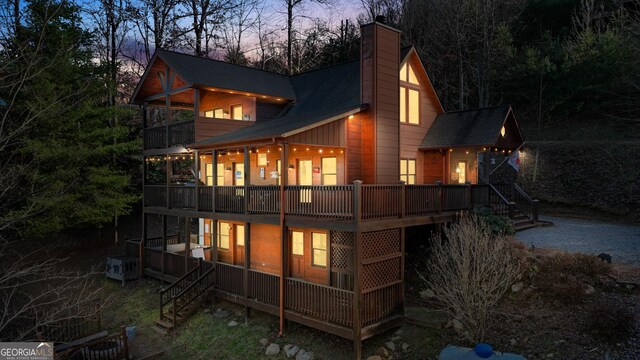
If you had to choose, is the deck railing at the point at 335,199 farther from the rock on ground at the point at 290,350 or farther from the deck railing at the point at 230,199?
the rock on ground at the point at 290,350

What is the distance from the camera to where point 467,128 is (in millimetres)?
19578

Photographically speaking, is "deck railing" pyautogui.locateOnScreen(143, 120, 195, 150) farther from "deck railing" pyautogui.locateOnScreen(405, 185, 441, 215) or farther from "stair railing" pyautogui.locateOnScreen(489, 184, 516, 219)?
"stair railing" pyautogui.locateOnScreen(489, 184, 516, 219)

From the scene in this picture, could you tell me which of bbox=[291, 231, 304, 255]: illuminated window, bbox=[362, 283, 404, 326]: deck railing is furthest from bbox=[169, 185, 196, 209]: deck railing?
bbox=[362, 283, 404, 326]: deck railing

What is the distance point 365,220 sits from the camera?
40.8ft

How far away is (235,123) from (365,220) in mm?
10663

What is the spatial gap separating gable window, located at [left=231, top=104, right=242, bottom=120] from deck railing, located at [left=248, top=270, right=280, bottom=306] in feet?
31.6

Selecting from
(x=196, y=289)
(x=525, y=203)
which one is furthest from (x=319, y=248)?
(x=525, y=203)

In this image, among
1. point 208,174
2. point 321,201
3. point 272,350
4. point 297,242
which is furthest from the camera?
point 208,174

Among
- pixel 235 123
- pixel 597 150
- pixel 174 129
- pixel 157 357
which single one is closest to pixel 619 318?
pixel 157 357

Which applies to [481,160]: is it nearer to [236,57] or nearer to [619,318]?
[619,318]

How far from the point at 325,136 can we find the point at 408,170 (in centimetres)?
617

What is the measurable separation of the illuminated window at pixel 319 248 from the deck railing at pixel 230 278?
2912mm

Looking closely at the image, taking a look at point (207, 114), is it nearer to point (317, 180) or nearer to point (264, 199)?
point (317, 180)

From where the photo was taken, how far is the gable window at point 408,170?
19734 mm
